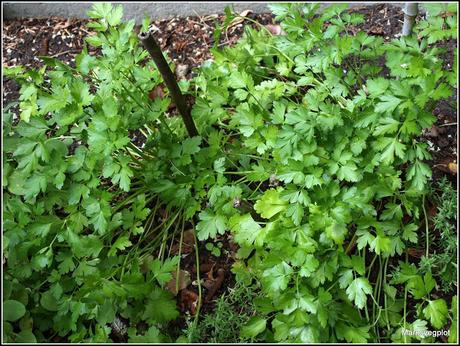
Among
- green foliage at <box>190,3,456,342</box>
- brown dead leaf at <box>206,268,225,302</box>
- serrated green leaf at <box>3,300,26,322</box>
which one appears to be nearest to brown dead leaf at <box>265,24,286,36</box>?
green foliage at <box>190,3,456,342</box>

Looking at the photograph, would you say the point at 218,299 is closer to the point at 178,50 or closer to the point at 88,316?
the point at 88,316

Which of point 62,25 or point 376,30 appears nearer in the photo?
point 376,30

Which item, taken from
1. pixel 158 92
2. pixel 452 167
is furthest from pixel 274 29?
pixel 452 167

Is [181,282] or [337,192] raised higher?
[337,192]

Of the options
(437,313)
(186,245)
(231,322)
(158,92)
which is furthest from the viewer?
(158,92)

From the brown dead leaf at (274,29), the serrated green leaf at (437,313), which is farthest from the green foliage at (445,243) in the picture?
the brown dead leaf at (274,29)

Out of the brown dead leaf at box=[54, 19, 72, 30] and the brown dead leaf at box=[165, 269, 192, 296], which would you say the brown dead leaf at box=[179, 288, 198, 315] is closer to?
the brown dead leaf at box=[165, 269, 192, 296]

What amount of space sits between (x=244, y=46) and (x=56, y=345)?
1.60 m

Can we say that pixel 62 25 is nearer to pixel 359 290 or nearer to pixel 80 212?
pixel 80 212

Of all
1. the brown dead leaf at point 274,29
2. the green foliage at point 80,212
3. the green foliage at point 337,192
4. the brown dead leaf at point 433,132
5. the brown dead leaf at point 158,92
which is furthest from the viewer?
the brown dead leaf at point 274,29

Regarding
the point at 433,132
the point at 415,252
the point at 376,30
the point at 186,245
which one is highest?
the point at 376,30

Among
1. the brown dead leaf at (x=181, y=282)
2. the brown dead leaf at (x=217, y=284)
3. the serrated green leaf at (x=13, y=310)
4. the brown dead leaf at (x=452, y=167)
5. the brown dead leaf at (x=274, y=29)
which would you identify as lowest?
the brown dead leaf at (x=217, y=284)

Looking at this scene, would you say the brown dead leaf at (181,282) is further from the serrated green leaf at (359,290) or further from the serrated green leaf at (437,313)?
the serrated green leaf at (437,313)

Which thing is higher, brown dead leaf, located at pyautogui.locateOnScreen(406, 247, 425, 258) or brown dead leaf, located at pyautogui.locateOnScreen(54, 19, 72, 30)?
brown dead leaf, located at pyautogui.locateOnScreen(54, 19, 72, 30)
